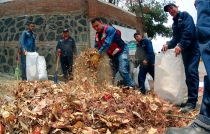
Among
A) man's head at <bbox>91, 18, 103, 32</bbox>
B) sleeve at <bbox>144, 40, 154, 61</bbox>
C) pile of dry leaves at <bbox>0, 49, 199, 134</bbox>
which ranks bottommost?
pile of dry leaves at <bbox>0, 49, 199, 134</bbox>

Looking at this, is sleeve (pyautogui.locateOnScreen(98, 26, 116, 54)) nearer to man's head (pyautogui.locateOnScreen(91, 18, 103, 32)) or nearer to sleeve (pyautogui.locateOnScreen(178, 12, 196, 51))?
man's head (pyautogui.locateOnScreen(91, 18, 103, 32))

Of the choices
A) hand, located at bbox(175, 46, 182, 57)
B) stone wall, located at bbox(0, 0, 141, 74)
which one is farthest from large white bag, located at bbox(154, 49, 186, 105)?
stone wall, located at bbox(0, 0, 141, 74)

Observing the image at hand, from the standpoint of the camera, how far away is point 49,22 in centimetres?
1005

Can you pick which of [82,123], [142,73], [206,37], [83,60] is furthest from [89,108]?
[142,73]

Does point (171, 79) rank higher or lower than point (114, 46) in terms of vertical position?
lower

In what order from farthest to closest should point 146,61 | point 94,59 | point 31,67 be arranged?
point 31,67, point 146,61, point 94,59

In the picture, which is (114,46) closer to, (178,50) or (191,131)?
(178,50)

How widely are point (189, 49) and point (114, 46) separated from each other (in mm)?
1662

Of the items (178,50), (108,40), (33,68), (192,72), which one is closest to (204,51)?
(178,50)

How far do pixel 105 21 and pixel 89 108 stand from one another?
802cm

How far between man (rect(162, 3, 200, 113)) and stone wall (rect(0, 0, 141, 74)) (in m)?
5.69

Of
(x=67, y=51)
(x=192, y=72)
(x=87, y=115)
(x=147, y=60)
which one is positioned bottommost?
(x=87, y=115)

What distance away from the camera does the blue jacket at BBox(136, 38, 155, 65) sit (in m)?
5.77

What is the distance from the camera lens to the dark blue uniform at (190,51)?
3814 millimetres
